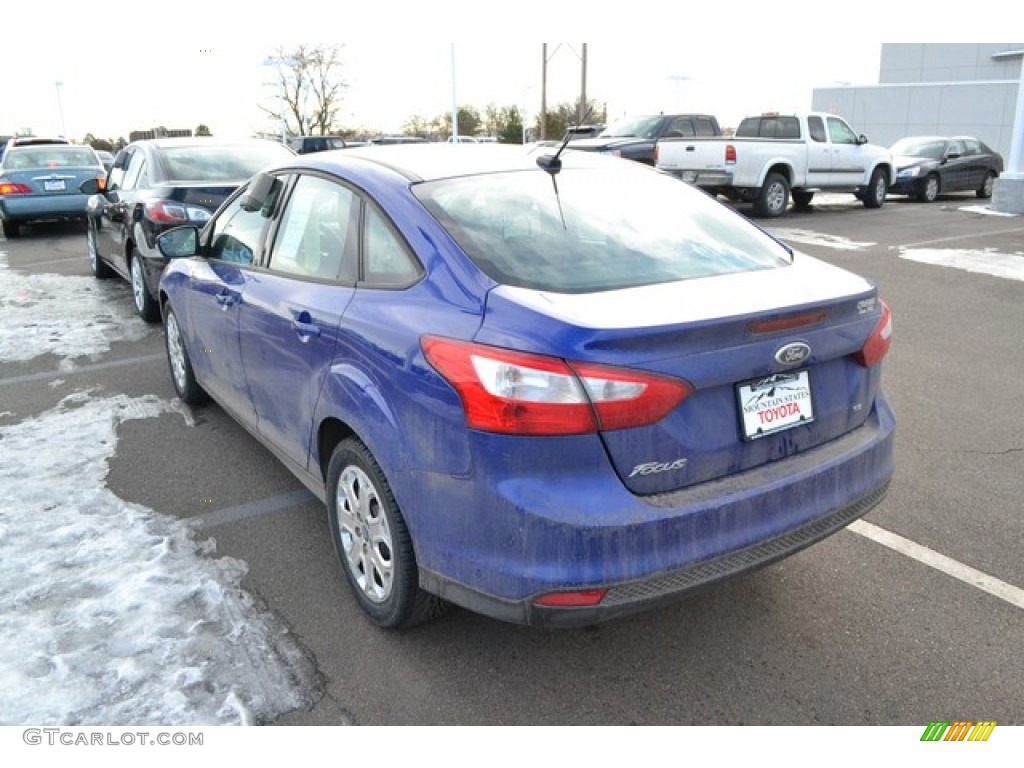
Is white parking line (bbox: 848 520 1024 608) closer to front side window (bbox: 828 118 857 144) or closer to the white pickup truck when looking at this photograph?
the white pickup truck

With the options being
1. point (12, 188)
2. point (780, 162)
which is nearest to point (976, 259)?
point (780, 162)

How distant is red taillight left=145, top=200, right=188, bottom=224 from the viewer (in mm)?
7221

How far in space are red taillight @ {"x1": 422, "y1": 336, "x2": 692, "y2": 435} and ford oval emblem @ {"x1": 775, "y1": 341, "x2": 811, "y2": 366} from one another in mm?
404

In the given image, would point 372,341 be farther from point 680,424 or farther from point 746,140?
point 746,140

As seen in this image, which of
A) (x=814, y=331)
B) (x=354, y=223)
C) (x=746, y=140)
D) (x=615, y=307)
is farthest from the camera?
(x=746, y=140)

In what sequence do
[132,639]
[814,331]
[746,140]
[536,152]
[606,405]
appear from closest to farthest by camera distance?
[606,405]
[814,331]
[132,639]
[536,152]
[746,140]

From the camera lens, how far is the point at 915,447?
465cm

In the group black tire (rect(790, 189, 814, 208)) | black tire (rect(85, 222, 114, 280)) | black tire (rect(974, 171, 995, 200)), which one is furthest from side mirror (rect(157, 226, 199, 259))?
black tire (rect(974, 171, 995, 200))

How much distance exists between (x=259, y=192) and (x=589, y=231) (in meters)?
1.86

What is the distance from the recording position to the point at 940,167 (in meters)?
19.3

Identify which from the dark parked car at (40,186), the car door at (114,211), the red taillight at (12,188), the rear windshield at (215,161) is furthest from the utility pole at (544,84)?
the rear windshield at (215,161)

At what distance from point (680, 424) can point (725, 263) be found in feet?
2.96
